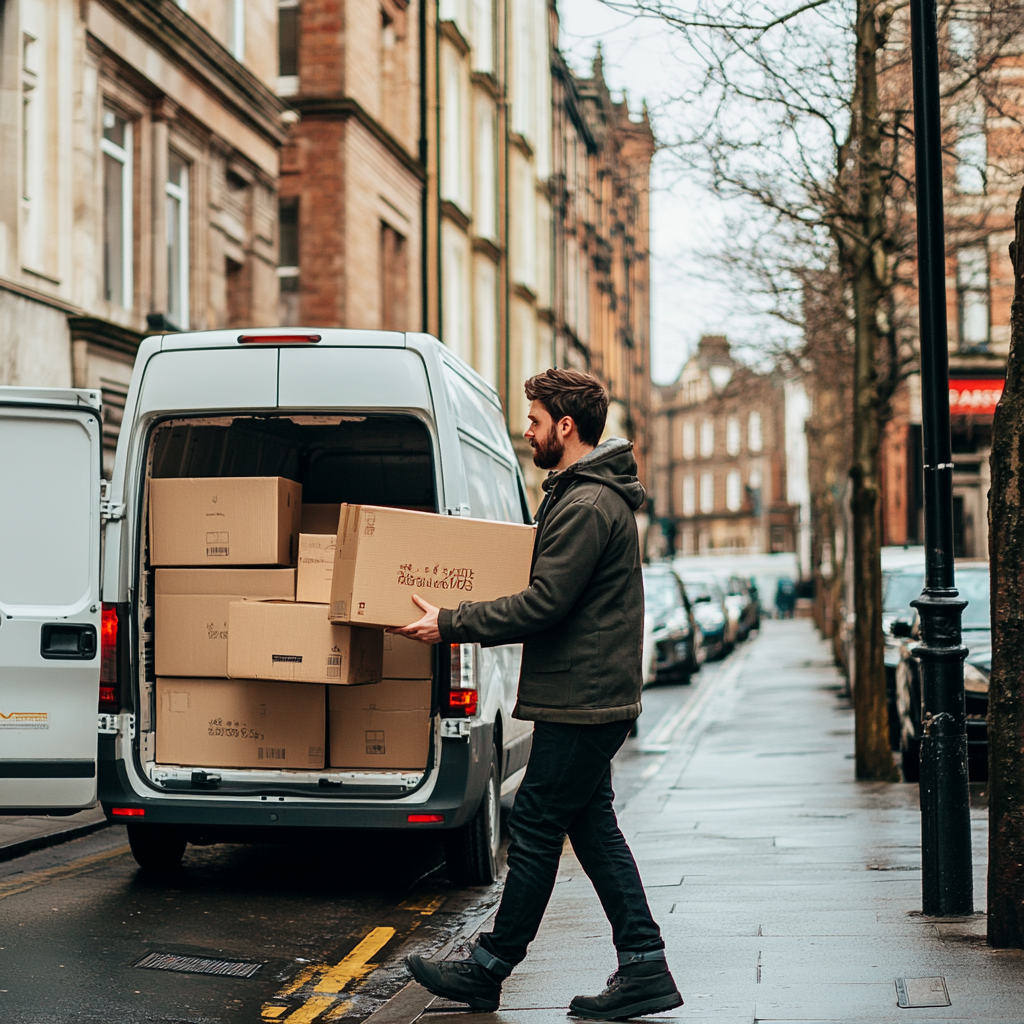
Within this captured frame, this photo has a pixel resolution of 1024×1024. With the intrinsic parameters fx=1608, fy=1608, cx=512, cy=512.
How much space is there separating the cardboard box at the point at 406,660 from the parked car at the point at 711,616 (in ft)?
83.4

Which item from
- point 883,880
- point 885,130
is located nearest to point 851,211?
point 885,130

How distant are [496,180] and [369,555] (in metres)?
34.2

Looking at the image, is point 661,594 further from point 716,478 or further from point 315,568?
point 716,478

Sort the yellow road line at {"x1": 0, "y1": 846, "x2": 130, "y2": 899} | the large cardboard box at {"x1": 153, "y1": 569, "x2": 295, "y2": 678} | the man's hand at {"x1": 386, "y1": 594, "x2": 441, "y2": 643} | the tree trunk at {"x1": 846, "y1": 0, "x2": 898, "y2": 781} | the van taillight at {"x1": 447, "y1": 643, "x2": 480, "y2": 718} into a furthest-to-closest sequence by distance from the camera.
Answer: the tree trunk at {"x1": 846, "y1": 0, "x2": 898, "y2": 781}, the yellow road line at {"x1": 0, "y1": 846, "x2": 130, "y2": 899}, the large cardboard box at {"x1": 153, "y1": 569, "x2": 295, "y2": 678}, the van taillight at {"x1": 447, "y1": 643, "x2": 480, "y2": 718}, the man's hand at {"x1": 386, "y1": 594, "x2": 441, "y2": 643}

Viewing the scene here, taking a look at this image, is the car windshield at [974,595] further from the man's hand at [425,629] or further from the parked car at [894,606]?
the man's hand at [425,629]

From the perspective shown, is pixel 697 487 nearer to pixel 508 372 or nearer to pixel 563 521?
pixel 508 372

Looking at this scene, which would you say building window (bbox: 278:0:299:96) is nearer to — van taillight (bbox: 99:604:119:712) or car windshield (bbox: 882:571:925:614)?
car windshield (bbox: 882:571:925:614)

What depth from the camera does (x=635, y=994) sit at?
4.94 m

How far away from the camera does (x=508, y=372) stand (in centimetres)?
3966

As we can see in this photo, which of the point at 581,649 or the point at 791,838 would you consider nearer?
the point at 581,649

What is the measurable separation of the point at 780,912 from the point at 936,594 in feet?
4.81

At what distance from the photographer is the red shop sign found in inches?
1522

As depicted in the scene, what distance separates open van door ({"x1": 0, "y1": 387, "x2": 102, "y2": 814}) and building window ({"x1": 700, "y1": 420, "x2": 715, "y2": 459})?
10755 centimetres

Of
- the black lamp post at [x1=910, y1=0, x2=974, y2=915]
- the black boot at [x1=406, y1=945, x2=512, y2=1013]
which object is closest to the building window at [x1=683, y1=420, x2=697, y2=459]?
the black lamp post at [x1=910, y1=0, x2=974, y2=915]
